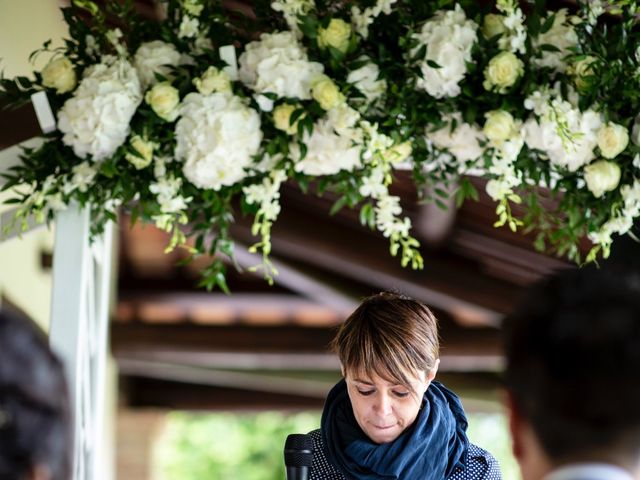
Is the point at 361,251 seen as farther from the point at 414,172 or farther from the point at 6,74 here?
the point at 414,172

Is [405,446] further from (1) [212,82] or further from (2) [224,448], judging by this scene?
(2) [224,448]

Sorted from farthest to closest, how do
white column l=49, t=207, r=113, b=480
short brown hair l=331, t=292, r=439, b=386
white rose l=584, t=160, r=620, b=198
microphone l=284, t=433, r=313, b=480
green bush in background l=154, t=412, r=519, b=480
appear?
green bush in background l=154, t=412, r=519, b=480
white column l=49, t=207, r=113, b=480
white rose l=584, t=160, r=620, b=198
short brown hair l=331, t=292, r=439, b=386
microphone l=284, t=433, r=313, b=480

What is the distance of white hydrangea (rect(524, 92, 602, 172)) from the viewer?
277 cm

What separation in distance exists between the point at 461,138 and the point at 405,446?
0.78 metres

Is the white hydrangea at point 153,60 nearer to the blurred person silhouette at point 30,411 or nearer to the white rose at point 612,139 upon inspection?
the white rose at point 612,139

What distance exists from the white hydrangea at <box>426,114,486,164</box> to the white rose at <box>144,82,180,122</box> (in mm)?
645

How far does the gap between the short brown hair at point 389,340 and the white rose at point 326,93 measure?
0.50 meters

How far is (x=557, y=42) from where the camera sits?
2830 millimetres

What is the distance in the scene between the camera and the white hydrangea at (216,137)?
2760 millimetres

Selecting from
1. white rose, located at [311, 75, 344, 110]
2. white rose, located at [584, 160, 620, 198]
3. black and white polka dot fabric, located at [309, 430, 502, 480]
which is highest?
white rose, located at [311, 75, 344, 110]

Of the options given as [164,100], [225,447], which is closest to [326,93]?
[164,100]

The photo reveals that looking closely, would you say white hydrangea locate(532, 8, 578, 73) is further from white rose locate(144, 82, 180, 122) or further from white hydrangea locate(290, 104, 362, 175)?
white rose locate(144, 82, 180, 122)

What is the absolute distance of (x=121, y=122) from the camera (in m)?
2.78


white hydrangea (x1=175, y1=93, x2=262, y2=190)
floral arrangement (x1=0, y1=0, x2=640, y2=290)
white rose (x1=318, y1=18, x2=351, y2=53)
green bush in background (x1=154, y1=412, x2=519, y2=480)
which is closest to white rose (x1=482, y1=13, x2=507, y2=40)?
floral arrangement (x1=0, y1=0, x2=640, y2=290)
